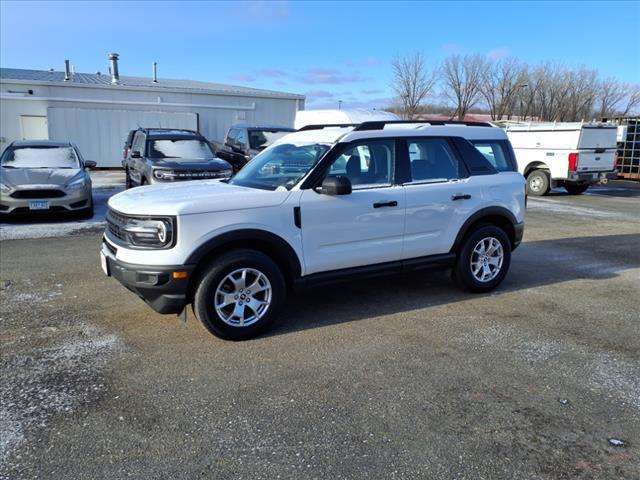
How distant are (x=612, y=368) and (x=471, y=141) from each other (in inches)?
112

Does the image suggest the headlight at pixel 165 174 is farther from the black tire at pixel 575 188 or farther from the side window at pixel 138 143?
the black tire at pixel 575 188

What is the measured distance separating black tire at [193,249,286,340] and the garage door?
1876cm

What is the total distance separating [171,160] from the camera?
1145 cm

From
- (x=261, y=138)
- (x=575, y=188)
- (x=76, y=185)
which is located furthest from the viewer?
(x=575, y=188)

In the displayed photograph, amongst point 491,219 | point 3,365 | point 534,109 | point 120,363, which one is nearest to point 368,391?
point 120,363

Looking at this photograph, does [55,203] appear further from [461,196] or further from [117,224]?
[461,196]

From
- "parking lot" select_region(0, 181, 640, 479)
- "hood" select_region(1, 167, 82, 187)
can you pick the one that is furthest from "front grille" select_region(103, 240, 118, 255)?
"hood" select_region(1, 167, 82, 187)

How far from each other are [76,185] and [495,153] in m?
7.99

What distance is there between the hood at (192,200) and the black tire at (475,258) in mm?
2263

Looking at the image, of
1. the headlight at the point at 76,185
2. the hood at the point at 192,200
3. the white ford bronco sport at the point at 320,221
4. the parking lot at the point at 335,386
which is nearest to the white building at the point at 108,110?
the headlight at the point at 76,185

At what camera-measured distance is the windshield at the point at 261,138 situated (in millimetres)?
15648

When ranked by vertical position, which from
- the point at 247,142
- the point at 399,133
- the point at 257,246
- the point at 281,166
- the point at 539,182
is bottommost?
the point at 539,182

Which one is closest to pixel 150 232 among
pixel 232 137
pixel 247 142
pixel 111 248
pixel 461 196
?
pixel 111 248

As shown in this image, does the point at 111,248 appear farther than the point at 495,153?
No
